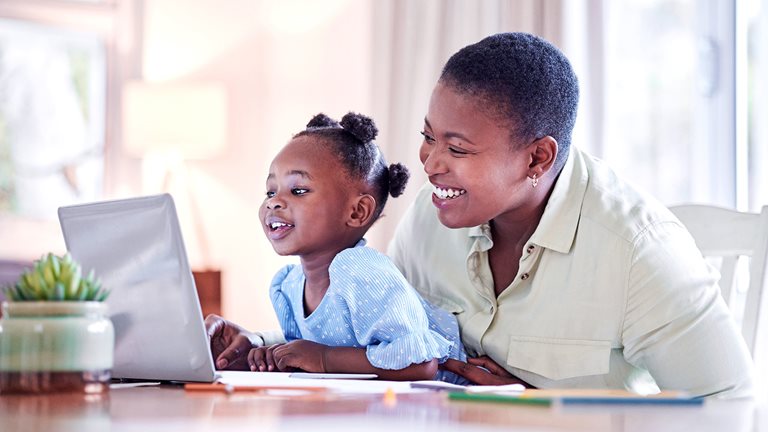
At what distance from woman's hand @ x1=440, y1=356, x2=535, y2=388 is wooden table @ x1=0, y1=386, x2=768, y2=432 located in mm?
569

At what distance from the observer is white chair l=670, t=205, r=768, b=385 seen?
74.9 inches

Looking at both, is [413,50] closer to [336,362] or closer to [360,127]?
[360,127]

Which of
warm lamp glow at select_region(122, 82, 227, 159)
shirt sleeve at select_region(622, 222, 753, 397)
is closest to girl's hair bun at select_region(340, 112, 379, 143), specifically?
shirt sleeve at select_region(622, 222, 753, 397)

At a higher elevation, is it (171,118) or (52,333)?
(171,118)

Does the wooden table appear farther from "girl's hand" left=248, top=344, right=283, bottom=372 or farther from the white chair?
the white chair

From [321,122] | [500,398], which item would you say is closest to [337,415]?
[500,398]

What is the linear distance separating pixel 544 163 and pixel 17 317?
3.15 feet

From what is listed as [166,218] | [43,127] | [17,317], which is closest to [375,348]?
[166,218]

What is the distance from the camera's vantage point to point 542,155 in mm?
1729

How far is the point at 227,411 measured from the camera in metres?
0.93

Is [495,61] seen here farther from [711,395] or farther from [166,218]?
[166,218]

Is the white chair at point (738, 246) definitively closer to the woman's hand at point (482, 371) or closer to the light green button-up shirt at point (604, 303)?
→ the light green button-up shirt at point (604, 303)

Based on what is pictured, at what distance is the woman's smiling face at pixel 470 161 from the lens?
1.67 metres

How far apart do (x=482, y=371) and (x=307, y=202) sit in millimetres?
461
